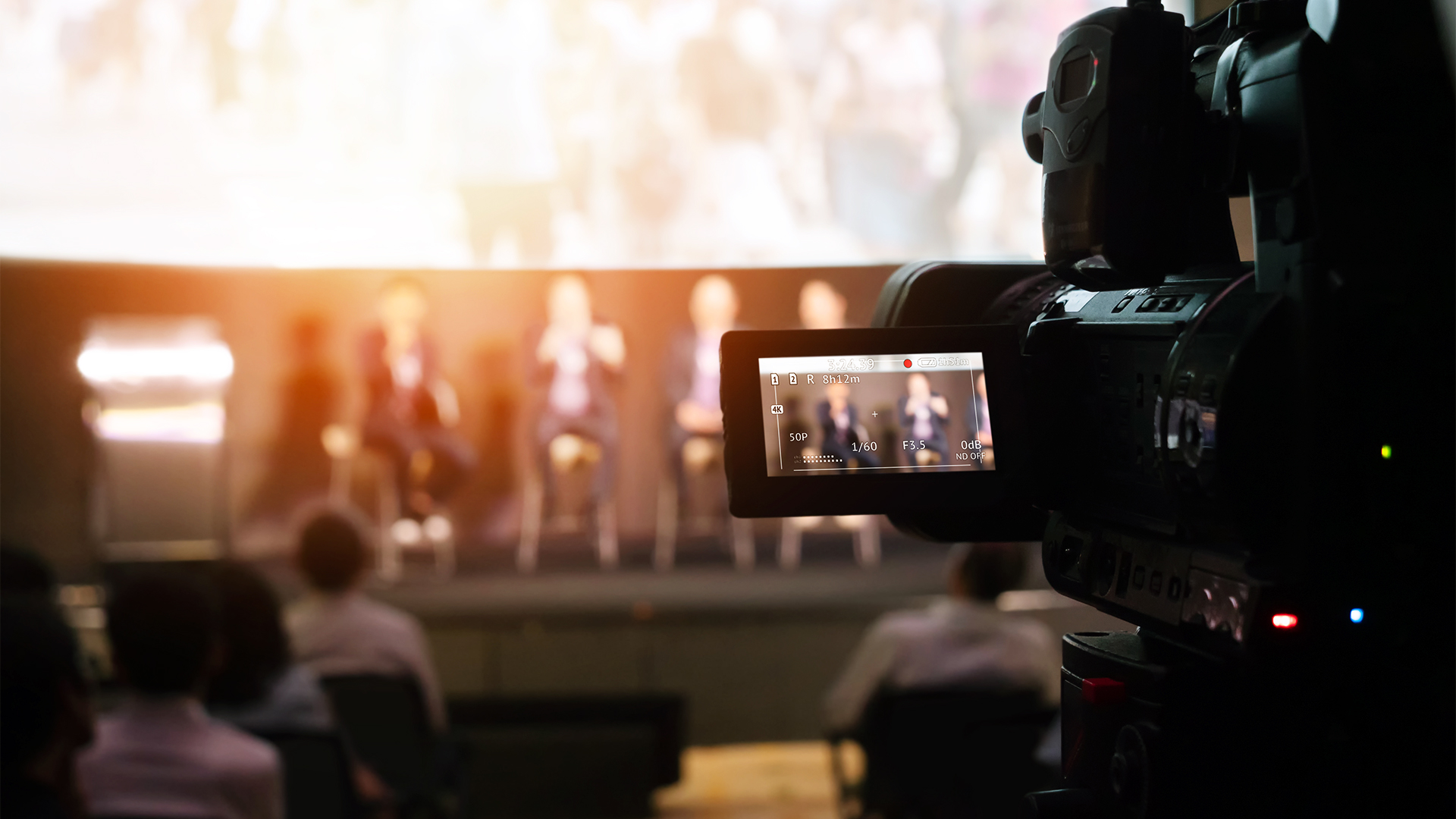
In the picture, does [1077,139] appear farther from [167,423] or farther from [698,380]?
Answer: [167,423]

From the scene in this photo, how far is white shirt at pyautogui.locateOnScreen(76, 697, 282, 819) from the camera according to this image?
1.61 metres

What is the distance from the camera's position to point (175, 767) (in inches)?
64.2

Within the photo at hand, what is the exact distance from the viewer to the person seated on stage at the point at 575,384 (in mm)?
4715

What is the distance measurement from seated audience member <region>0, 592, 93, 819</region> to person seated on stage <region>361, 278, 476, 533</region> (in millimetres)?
3296

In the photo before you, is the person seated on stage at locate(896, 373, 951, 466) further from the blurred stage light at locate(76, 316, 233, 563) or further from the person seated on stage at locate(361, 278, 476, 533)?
the blurred stage light at locate(76, 316, 233, 563)

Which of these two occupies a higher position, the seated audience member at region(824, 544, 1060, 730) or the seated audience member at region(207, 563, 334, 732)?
the seated audience member at region(207, 563, 334, 732)

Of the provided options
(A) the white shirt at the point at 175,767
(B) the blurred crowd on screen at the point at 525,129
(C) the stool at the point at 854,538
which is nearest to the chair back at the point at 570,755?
(C) the stool at the point at 854,538

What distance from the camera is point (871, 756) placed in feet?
8.46

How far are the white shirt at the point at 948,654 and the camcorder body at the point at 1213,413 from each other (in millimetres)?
1898

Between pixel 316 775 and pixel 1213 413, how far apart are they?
5.74ft

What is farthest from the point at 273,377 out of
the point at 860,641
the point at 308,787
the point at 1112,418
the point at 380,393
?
the point at 1112,418

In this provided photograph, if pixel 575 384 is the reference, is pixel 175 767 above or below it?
below

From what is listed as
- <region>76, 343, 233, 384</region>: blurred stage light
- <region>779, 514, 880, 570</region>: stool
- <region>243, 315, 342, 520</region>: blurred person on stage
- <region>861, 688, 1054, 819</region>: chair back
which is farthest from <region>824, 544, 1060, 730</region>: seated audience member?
<region>76, 343, 233, 384</region>: blurred stage light

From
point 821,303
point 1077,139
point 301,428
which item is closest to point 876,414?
point 1077,139
